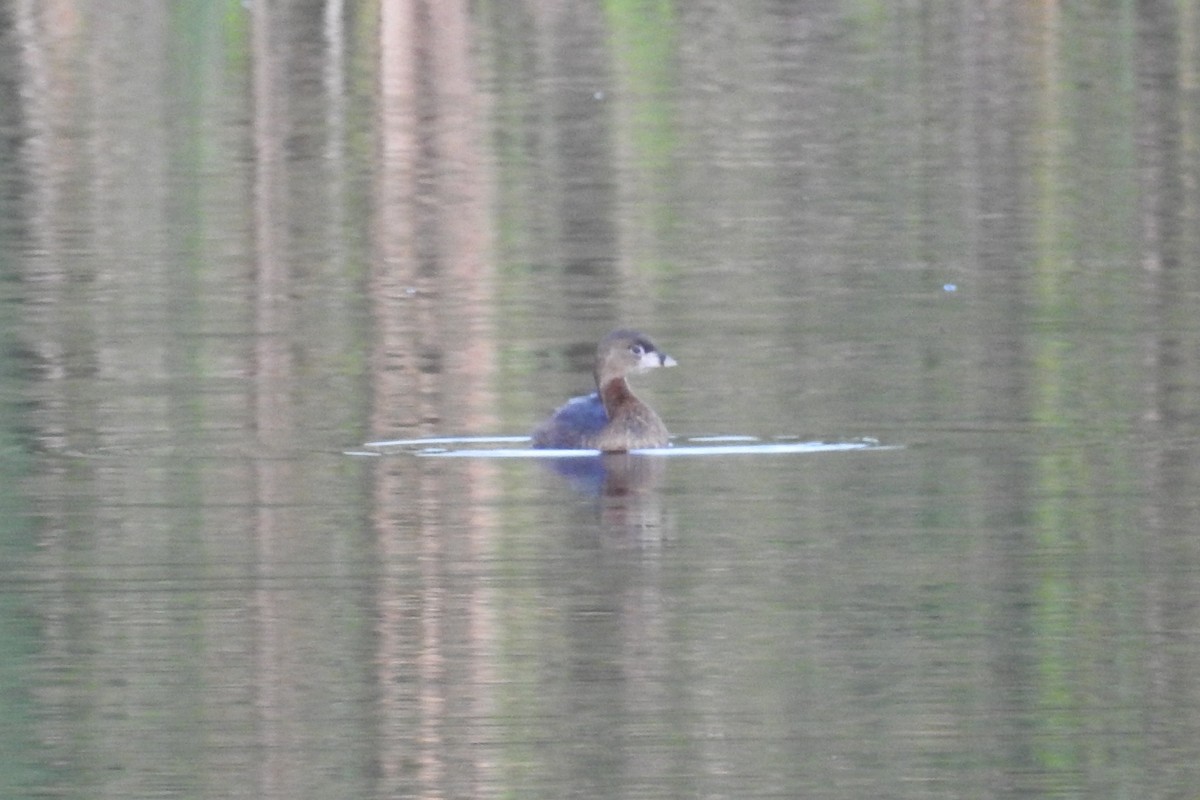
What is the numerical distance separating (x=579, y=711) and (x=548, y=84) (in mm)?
24880

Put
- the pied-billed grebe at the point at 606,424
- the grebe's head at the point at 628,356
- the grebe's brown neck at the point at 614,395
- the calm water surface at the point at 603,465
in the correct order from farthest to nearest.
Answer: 1. the grebe's head at the point at 628,356
2. the grebe's brown neck at the point at 614,395
3. the pied-billed grebe at the point at 606,424
4. the calm water surface at the point at 603,465

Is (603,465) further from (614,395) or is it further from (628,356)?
(628,356)

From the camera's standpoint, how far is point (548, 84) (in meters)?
33.5

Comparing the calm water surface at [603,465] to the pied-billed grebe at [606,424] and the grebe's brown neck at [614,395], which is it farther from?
the grebe's brown neck at [614,395]

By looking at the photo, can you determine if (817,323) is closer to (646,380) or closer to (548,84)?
(646,380)

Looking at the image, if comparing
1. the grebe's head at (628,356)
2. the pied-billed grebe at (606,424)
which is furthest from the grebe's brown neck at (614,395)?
the grebe's head at (628,356)

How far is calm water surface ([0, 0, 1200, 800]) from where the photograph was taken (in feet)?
28.7

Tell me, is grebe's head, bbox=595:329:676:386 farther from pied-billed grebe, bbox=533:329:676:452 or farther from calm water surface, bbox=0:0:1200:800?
calm water surface, bbox=0:0:1200:800

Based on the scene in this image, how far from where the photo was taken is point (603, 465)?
13.3m

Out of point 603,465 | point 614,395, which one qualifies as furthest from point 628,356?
point 603,465

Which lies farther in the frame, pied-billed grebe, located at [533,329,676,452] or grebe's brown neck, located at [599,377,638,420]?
grebe's brown neck, located at [599,377,638,420]

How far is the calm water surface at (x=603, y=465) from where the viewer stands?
8.74 m

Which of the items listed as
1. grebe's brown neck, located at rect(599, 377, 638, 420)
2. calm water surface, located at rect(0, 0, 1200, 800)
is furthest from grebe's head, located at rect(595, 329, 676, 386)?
calm water surface, located at rect(0, 0, 1200, 800)

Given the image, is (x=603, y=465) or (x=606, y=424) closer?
(x=603, y=465)
